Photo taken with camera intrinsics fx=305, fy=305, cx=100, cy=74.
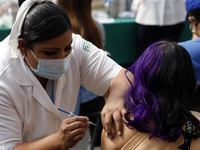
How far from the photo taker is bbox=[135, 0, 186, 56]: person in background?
3.91 meters

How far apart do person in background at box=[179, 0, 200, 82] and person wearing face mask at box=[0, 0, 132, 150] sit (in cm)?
75

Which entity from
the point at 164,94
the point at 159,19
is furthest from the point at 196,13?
the point at 159,19

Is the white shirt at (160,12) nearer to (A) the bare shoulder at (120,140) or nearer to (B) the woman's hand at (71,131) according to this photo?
A: (A) the bare shoulder at (120,140)

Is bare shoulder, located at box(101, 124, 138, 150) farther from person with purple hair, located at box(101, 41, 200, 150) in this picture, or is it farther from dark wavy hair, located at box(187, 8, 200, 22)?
dark wavy hair, located at box(187, 8, 200, 22)

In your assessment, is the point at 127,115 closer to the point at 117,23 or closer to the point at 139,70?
the point at 139,70

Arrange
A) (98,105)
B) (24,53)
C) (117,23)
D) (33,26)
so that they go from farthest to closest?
(117,23) → (98,105) → (24,53) → (33,26)

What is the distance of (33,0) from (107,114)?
604 mm

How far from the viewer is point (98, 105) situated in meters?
2.50

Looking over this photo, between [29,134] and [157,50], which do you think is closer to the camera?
[157,50]

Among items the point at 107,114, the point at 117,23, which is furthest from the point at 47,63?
the point at 117,23

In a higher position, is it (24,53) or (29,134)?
(24,53)

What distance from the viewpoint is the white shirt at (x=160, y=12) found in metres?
3.89

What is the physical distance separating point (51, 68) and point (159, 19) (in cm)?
279

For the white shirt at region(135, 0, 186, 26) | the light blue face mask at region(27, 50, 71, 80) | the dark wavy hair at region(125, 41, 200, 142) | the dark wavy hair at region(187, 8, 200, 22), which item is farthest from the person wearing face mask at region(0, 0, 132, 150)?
the white shirt at region(135, 0, 186, 26)
